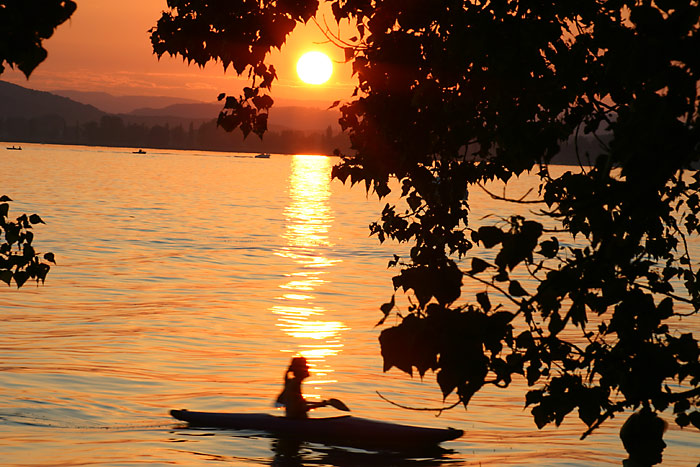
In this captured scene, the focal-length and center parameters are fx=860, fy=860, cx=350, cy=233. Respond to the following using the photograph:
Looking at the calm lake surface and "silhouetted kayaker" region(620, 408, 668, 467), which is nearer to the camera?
"silhouetted kayaker" region(620, 408, 668, 467)

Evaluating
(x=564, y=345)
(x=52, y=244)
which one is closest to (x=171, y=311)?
(x=52, y=244)

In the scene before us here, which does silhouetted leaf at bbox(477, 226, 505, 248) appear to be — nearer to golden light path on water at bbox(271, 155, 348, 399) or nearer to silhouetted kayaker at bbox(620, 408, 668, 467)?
silhouetted kayaker at bbox(620, 408, 668, 467)

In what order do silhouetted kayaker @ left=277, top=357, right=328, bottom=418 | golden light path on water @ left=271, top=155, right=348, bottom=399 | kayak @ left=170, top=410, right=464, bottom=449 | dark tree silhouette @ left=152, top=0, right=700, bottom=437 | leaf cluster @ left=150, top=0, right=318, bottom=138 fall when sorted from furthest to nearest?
golden light path on water @ left=271, top=155, right=348, bottom=399 → kayak @ left=170, top=410, right=464, bottom=449 → silhouetted kayaker @ left=277, top=357, right=328, bottom=418 → leaf cluster @ left=150, top=0, right=318, bottom=138 → dark tree silhouette @ left=152, top=0, right=700, bottom=437

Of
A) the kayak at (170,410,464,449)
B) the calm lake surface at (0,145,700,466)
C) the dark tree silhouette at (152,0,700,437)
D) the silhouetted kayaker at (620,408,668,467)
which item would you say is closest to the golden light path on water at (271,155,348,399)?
the calm lake surface at (0,145,700,466)

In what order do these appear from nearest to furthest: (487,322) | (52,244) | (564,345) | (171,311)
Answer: (487,322)
(564,345)
(171,311)
(52,244)

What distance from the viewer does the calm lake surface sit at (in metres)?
16.9

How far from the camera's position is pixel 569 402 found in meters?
6.04

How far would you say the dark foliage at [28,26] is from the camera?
15.2 feet

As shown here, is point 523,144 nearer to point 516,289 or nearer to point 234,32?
point 516,289

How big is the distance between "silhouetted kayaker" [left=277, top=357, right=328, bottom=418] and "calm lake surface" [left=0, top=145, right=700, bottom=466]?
2.50 ft

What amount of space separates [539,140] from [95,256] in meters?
45.5

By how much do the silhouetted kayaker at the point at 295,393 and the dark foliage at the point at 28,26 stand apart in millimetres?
11429

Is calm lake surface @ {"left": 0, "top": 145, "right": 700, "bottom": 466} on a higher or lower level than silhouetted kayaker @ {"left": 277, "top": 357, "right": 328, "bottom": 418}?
lower

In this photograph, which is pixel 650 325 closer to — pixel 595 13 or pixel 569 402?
pixel 569 402
